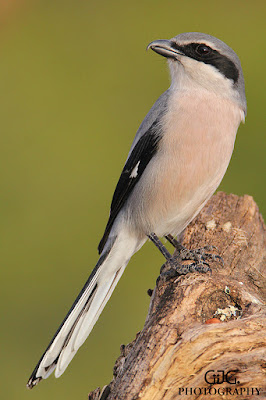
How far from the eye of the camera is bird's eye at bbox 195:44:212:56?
3.32 metres

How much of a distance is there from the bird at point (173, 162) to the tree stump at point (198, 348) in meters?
0.33

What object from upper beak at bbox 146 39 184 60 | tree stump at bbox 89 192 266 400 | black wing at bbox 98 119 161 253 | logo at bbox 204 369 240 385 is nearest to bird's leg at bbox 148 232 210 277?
tree stump at bbox 89 192 266 400

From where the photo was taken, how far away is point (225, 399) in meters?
2.40

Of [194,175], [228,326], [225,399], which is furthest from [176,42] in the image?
[225,399]

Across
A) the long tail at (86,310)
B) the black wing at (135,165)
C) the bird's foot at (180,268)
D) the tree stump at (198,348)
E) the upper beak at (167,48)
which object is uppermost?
the upper beak at (167,48)

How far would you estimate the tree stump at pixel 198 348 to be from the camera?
2352 mm

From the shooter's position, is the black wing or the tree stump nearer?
the tree stump

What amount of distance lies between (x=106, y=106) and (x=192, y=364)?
4.07 m

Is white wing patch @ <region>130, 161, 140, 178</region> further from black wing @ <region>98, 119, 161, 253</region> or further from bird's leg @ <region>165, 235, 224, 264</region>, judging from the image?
bird's leg @ <region>165, 235, 224, 264</region>

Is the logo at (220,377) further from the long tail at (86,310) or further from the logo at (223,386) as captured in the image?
the long tail at (86,310)

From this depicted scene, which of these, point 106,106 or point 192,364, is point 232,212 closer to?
point 192,364

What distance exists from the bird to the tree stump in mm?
330

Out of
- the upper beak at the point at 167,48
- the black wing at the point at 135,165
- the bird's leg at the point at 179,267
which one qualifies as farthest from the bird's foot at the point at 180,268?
the upper beak at the point at 167,48

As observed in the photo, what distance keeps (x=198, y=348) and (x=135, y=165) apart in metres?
1.36
